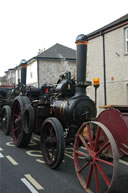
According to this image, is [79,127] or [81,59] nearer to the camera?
[81,59]

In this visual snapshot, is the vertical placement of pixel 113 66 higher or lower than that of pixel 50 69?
lower

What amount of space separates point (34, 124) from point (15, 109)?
1.62 metres

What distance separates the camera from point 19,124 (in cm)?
690

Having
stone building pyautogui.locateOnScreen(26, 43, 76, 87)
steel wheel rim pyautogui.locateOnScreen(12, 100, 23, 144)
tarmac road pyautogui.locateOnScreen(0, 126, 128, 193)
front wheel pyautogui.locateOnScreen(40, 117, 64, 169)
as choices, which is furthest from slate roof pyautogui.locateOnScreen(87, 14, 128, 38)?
stone building pyautogui.locateOnScreen(26, 43, 76, 87)

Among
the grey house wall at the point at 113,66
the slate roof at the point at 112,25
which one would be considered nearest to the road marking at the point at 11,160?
the grey house wall at the point at 113,66

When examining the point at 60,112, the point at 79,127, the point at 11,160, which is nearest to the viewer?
the point at 79,127

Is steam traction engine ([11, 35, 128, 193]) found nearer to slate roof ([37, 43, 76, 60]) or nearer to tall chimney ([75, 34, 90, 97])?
tall chimney ([75, 34, 90, 97])

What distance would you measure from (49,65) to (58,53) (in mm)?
2615

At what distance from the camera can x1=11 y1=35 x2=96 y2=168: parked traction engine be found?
15.5 ft

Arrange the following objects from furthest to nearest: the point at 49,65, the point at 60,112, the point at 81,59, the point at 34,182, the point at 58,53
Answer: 1. the point at 58,53
2. the point at 49,65
3. the point at 60,112
4. the point at 81,59
5. the point at 34,182

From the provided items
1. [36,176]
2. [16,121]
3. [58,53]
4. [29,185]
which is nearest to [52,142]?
[36,176]

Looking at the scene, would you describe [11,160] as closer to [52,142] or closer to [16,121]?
[52,142]

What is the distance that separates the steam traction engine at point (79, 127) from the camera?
3.41m

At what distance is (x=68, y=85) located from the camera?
17.7 feet
